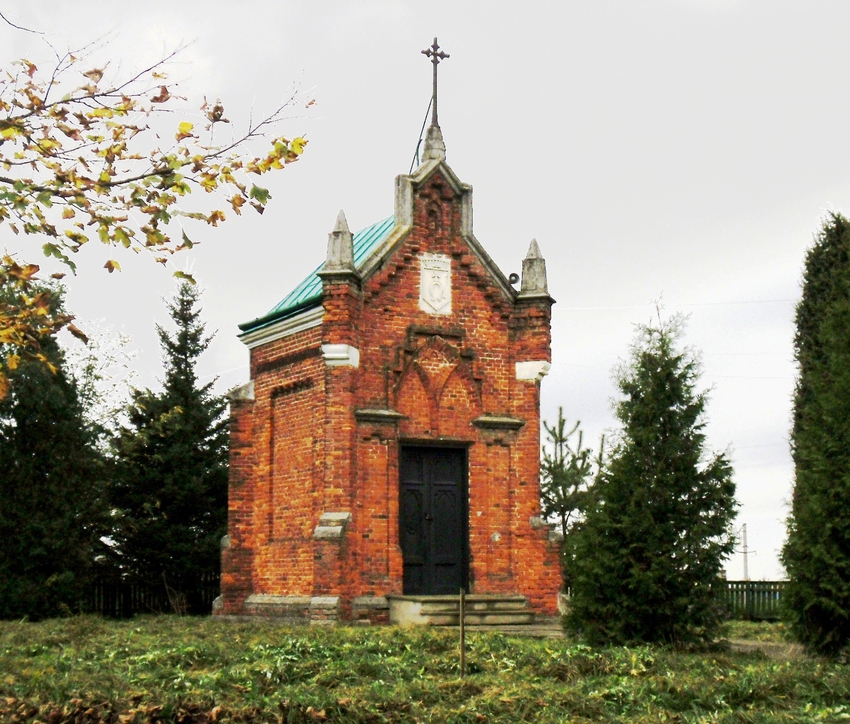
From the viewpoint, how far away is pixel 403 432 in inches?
806

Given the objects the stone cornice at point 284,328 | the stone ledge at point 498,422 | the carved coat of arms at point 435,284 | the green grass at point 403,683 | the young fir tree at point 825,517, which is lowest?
the green grass at point 403,683

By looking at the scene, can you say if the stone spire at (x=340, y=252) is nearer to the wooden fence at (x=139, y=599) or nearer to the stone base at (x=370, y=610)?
the stone base at (x=370, y=610)

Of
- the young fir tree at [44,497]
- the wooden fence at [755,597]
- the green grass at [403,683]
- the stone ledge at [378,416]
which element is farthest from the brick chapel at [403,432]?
the wooden fence at [755,597]

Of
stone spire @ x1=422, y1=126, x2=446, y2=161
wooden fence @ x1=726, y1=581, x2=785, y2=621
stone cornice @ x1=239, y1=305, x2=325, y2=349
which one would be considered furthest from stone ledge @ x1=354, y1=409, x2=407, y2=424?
wooden fence @ x1=726, y1=581, x2=785, y2=621

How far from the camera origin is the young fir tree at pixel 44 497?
81.0ft

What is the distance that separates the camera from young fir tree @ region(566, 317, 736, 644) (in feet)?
46.9

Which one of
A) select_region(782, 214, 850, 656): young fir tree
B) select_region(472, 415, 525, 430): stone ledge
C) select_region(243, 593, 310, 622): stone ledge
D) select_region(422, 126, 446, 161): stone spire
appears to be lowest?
select_region(243, 593, 310, 622): stone ledge

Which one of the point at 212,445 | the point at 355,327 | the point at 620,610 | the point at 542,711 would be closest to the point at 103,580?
the point at 212,445

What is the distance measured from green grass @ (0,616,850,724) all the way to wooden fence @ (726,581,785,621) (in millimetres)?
10957

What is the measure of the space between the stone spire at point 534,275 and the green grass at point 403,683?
817 cm

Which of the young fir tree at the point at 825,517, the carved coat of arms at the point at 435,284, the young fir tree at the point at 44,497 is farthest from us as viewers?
the young fir tree at the point at 44,497

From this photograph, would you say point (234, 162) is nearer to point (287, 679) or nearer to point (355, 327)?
point (287, 679)

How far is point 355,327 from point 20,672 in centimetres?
900

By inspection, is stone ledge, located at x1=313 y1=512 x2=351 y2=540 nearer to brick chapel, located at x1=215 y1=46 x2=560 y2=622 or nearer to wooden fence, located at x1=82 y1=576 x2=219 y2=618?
brick chapel, located at x1=215 y1=46 x2=560 y2=622
